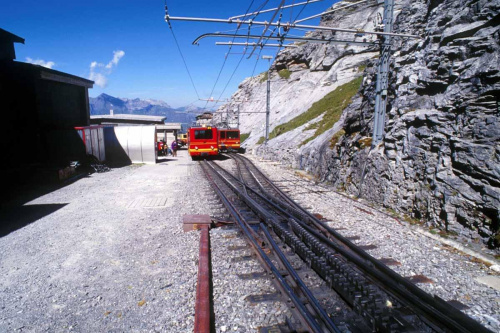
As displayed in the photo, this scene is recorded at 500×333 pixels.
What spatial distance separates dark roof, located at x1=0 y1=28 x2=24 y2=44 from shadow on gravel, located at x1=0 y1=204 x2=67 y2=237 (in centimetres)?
1302

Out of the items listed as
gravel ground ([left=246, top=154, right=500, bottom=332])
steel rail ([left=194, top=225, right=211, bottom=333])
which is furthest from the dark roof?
gravel ground ([left=246, top=154, right=500, bottom=332])

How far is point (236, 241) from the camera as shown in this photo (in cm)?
647

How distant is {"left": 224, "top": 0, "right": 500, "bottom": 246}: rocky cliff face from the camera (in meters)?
6.28

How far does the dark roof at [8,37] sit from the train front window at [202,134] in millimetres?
13361

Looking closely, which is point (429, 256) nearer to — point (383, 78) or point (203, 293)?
point (203, 293)

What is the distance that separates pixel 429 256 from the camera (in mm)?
5621

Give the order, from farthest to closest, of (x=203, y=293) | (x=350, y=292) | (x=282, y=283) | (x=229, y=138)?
(x=229, y=138) < (x=282, y=283) < (x=203, y=293) < (x=350, y=292)

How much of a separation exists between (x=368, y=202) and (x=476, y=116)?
4.33 metres

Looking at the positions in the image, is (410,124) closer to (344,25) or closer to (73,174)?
(73,174)

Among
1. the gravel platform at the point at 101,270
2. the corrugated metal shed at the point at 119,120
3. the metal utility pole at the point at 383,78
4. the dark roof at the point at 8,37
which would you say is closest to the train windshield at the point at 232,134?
the corrugated metal shed at the point at 119,120

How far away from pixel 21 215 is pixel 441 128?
13.1m

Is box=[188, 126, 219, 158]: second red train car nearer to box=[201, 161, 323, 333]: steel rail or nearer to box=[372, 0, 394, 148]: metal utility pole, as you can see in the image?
box=[372, 0, 394, 148]: metal utility pole

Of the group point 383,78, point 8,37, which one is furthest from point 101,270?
point 8,37

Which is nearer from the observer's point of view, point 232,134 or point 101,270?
point 101,270
